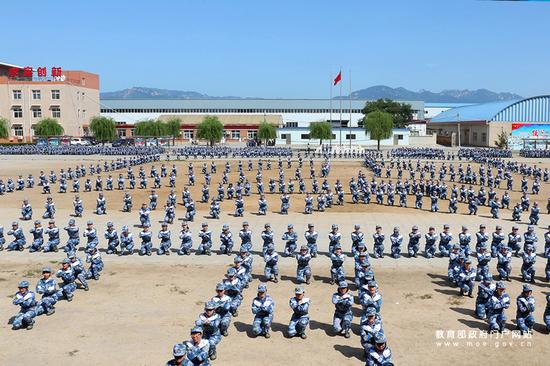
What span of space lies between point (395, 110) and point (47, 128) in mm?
63532

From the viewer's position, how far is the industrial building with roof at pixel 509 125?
241 feet

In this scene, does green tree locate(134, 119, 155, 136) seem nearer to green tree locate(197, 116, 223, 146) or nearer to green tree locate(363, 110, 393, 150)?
green tree locate(197, 116, 223, 146)

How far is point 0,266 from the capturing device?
16.7 meters

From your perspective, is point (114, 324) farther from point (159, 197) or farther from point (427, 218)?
point (159, 197)

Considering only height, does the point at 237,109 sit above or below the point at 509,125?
above

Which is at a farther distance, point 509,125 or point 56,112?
point 56,112

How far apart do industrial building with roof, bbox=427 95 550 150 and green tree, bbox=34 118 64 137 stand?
201ft

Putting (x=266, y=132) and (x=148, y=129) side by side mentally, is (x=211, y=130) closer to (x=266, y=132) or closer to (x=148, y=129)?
(x=266, y=132)

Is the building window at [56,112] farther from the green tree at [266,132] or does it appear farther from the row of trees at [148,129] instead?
the green tree at [266,132]

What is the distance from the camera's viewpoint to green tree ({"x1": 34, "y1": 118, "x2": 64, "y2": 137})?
73.9m

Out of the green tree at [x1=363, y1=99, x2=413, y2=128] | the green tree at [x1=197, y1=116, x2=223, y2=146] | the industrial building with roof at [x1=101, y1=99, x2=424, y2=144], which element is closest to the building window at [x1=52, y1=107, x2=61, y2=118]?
the industrial building with roof at [x1=101, y1=99, x2=424, y2=144]

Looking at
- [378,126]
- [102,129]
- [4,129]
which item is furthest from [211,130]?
[4,129]

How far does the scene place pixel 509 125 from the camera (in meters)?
77.8

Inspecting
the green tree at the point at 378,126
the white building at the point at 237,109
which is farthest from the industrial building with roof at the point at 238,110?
the green tree at the point at 378,126
